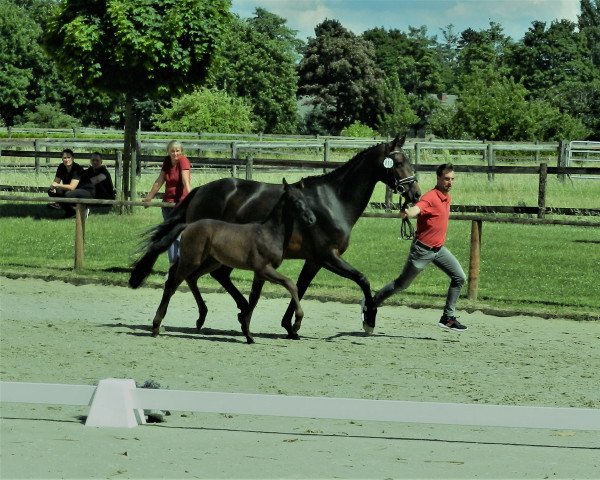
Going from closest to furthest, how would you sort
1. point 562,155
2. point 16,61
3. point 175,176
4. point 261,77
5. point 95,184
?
point 175,176
point 95,184
point 562,155
point 16,61
point 261,77

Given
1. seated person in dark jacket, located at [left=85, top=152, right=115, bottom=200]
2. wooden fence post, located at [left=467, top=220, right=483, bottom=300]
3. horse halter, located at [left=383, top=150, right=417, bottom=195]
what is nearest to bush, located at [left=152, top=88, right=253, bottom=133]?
seated person in dark jacket, located at [left=85, top=152, right=115, bottom=200]

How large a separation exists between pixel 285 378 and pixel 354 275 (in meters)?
2.23

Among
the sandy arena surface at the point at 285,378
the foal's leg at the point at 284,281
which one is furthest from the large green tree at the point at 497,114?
the foal's leg at the point at 284,281

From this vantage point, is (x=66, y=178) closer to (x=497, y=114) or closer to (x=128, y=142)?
(x=128, y=142)

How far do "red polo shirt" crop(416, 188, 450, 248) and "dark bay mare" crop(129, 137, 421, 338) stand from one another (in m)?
0.24

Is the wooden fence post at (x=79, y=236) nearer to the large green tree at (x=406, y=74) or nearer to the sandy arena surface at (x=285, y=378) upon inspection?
the sandy arena surface at (x=285, y=378)

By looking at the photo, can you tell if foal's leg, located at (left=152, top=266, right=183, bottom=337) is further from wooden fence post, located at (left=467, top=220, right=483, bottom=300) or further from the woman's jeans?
wooden fence post, located at (left=467, top=220, right=483, bottom=300)

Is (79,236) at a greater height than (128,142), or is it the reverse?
(128,142)

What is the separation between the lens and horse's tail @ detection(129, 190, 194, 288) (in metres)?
11.7

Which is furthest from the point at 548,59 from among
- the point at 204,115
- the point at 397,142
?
the point at 397,142

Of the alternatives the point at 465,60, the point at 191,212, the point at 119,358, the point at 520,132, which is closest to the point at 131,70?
the point at 191,212

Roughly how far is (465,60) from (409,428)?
99.9 meters

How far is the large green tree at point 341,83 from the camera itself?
85.8 metres

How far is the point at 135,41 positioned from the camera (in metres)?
22.9
